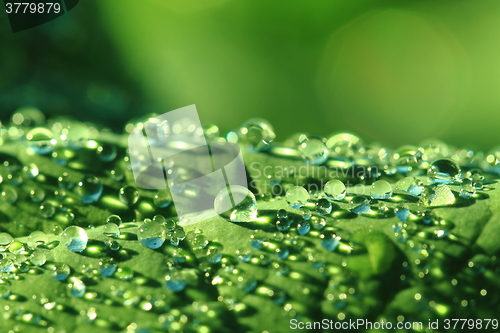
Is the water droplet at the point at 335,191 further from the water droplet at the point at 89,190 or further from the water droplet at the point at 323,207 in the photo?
the water droplet at the point at 89,190

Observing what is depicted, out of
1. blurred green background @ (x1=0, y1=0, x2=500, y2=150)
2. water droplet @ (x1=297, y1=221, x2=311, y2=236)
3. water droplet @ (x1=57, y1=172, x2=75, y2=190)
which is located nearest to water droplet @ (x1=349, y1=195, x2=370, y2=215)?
water droplet @ (x1=297, y1=221, x2=311, y2=236)

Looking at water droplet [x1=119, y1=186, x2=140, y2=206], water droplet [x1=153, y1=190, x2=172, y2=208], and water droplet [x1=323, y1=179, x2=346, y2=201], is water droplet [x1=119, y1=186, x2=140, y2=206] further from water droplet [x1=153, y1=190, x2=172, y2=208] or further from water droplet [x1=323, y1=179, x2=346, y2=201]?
water droplet [x1=323, y1=179, x2=346, y2=201]

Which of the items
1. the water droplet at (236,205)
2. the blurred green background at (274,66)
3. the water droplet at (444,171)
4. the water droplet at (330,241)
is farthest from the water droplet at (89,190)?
the blurred green background at (274,66)

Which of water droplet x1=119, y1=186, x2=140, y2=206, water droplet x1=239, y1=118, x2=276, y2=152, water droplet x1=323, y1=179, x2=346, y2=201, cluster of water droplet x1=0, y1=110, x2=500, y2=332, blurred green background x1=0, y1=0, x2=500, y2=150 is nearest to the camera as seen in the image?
cluster of water droplet x1=0, y1=110, x2=500, y2=332

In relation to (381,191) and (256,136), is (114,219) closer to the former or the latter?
(256,136)

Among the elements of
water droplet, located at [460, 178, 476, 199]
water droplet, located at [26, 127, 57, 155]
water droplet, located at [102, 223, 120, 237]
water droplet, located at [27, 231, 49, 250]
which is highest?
water droplet, located at [26, 127, 57, 155]

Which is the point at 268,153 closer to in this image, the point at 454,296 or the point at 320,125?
the point at 454,296

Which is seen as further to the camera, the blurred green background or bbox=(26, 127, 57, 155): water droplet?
the blurred green background
